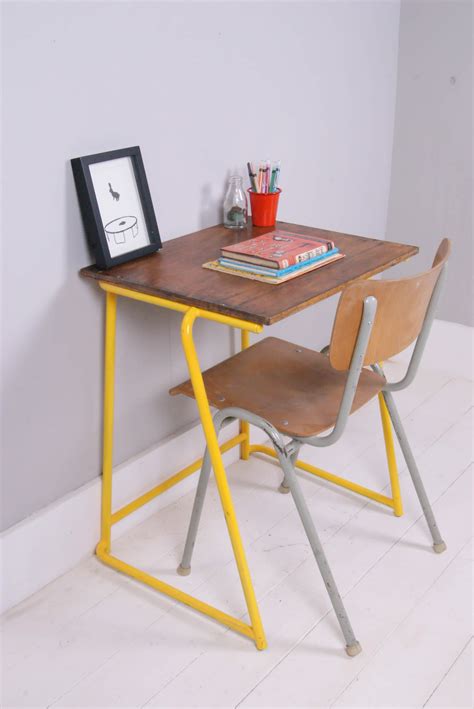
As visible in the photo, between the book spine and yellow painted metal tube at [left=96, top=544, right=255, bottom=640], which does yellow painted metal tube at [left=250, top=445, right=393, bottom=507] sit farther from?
the book spine

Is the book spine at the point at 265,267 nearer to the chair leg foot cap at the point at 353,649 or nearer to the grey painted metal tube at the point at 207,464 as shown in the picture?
the grey painted metal tube at the point at 207,464

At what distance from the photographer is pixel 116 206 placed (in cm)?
186

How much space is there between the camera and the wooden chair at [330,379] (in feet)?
5.30

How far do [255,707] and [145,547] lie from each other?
593mm

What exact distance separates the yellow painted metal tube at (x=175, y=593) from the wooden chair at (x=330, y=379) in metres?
0.09

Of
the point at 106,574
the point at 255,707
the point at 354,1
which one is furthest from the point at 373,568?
the point at 354,1

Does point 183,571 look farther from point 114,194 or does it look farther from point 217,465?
point 114,194

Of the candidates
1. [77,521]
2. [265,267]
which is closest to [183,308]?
[265,267]

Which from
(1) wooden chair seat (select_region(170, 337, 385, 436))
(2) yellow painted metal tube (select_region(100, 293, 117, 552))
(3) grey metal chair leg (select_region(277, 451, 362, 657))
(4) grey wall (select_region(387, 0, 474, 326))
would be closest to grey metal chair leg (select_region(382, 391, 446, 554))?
(1) wooden chair seat (select_region(170, 337, 385, 436))

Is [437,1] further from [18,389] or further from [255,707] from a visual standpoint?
[255,707]

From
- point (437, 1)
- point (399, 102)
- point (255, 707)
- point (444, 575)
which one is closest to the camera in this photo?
point (255, 707)

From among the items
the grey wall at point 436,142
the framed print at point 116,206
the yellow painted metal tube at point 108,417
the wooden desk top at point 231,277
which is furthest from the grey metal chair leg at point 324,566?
the grey wall at point 436,142

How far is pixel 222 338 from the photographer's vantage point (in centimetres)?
241

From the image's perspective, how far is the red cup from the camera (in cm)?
216
